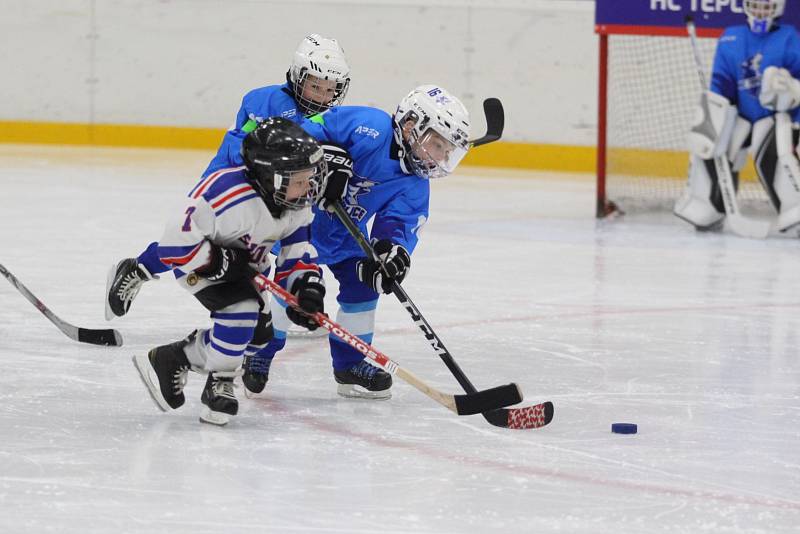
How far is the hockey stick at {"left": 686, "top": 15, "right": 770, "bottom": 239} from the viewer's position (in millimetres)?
6551

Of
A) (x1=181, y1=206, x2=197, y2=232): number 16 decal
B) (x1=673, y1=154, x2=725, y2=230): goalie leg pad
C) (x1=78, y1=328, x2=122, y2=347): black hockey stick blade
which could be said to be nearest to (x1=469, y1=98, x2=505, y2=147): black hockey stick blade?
(x1=181, y1=206, x2=197, y2=232): number 16 decal

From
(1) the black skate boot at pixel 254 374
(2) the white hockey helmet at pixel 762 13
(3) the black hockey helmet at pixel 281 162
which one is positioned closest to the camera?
(3) the black hockey helmet at pixel 281 162

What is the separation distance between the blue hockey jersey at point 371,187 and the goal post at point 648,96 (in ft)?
12.9

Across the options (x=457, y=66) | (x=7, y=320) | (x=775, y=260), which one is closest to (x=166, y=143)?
(x=457, y=66)

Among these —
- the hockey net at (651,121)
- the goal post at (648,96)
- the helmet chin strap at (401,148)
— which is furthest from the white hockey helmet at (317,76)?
the hockey net at (651,121)

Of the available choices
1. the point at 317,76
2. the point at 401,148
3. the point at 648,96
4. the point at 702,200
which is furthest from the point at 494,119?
the point at 648,96

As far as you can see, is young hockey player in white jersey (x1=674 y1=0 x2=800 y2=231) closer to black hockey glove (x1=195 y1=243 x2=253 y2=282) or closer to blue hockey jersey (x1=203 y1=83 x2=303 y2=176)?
blue hockey jersey (x1=203 y1=83 x2=303 y2=176)

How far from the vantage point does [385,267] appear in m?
3.07

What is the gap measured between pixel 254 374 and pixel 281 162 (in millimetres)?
650

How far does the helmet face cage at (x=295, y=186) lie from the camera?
2775 mm

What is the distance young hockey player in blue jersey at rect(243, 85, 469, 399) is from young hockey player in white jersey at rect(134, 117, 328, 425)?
24cm

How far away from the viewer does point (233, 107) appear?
9711 millimetres

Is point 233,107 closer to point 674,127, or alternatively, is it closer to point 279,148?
point 674,127

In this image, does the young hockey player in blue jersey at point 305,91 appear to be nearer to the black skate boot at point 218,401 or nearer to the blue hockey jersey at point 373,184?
the blue hockey jersey at point 373,184
